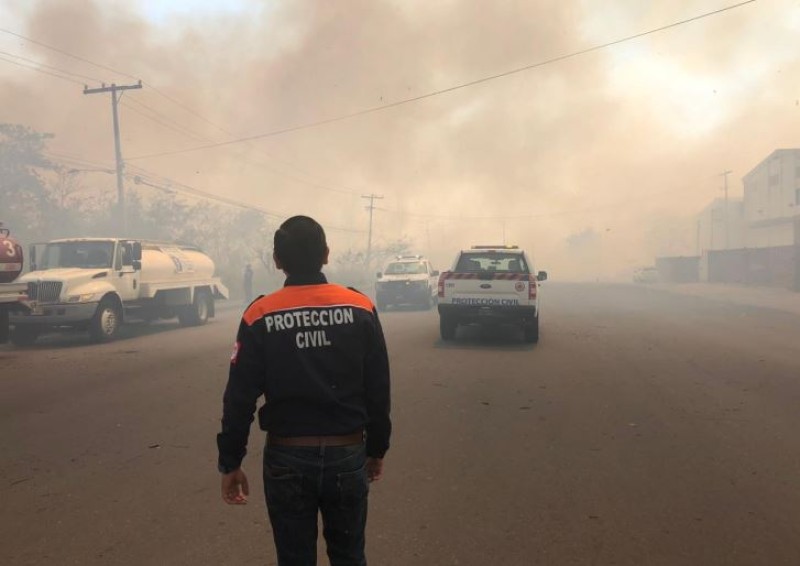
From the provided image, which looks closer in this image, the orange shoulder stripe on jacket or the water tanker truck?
the orange shoulder stripe on jacket

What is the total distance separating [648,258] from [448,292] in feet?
233

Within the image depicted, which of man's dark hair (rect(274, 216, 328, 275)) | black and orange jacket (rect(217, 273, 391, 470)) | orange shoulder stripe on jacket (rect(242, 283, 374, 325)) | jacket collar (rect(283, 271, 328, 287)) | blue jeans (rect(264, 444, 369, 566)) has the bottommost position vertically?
blue jeans (rect(264, 444, 369, 566))

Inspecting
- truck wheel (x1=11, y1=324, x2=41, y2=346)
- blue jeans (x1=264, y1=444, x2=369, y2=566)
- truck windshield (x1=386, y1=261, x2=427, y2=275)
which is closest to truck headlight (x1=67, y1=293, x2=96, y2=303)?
truck wheel (x1=11, y1=324, x2=41, y2=346)

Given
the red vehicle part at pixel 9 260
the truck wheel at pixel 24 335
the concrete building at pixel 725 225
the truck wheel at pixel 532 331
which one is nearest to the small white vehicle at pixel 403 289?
the truck wheel at pixel 532 331

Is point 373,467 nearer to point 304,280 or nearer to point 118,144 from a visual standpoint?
point 304,280

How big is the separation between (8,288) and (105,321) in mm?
1892

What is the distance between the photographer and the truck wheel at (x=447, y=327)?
38.2ft

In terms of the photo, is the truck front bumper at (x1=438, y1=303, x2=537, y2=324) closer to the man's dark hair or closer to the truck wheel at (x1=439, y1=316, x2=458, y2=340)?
the truck wheel at (x1=439, y1=316, x2=458, y2=340)

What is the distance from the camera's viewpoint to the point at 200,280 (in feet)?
55.3

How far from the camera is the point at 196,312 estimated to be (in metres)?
16.3

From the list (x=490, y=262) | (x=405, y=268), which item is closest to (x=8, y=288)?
(x=490, y=262)

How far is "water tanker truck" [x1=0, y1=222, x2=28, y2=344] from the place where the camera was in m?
11.4

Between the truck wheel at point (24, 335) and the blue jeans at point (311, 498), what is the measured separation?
12.3 m

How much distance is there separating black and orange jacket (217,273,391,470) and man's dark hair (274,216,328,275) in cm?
8
